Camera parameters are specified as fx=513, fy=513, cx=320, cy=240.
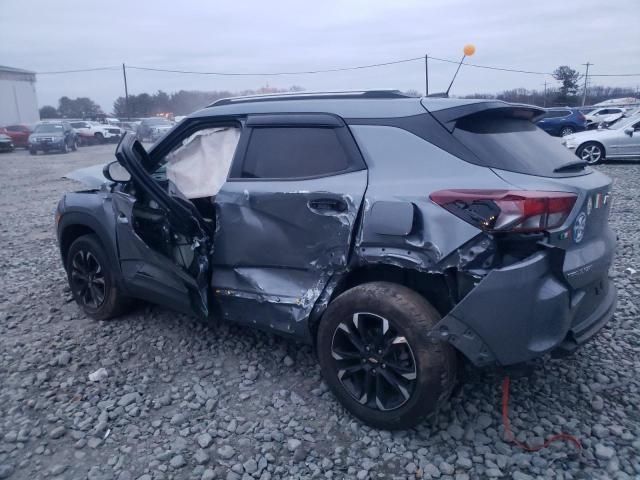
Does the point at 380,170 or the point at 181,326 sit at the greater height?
the point at 380,170

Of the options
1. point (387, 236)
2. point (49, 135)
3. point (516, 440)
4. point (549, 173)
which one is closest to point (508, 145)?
point (549, 173)

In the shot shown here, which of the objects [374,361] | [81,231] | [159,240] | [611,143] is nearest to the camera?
[374,361]

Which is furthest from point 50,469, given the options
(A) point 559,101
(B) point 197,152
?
(A) point 559,101

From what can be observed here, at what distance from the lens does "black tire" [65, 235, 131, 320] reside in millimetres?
4223

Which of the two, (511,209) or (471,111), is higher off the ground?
(471,111)

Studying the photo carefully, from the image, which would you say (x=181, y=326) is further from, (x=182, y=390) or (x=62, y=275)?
(x=62, y=275)

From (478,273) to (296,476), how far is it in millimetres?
1376

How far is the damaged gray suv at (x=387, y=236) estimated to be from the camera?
8.18 ft

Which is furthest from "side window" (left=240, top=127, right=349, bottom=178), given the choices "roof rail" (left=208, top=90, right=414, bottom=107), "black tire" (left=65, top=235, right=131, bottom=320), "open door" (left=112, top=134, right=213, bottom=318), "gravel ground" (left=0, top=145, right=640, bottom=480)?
"black tire" (left=65, top=235, right=131, bottom=320)

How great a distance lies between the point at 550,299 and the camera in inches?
97.2

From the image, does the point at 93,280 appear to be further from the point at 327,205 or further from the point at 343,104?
the point at 343,104

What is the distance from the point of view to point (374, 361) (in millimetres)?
2834

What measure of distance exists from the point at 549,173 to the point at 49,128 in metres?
28.8

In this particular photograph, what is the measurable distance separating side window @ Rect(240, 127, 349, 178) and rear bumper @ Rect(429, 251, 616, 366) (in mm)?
1066
